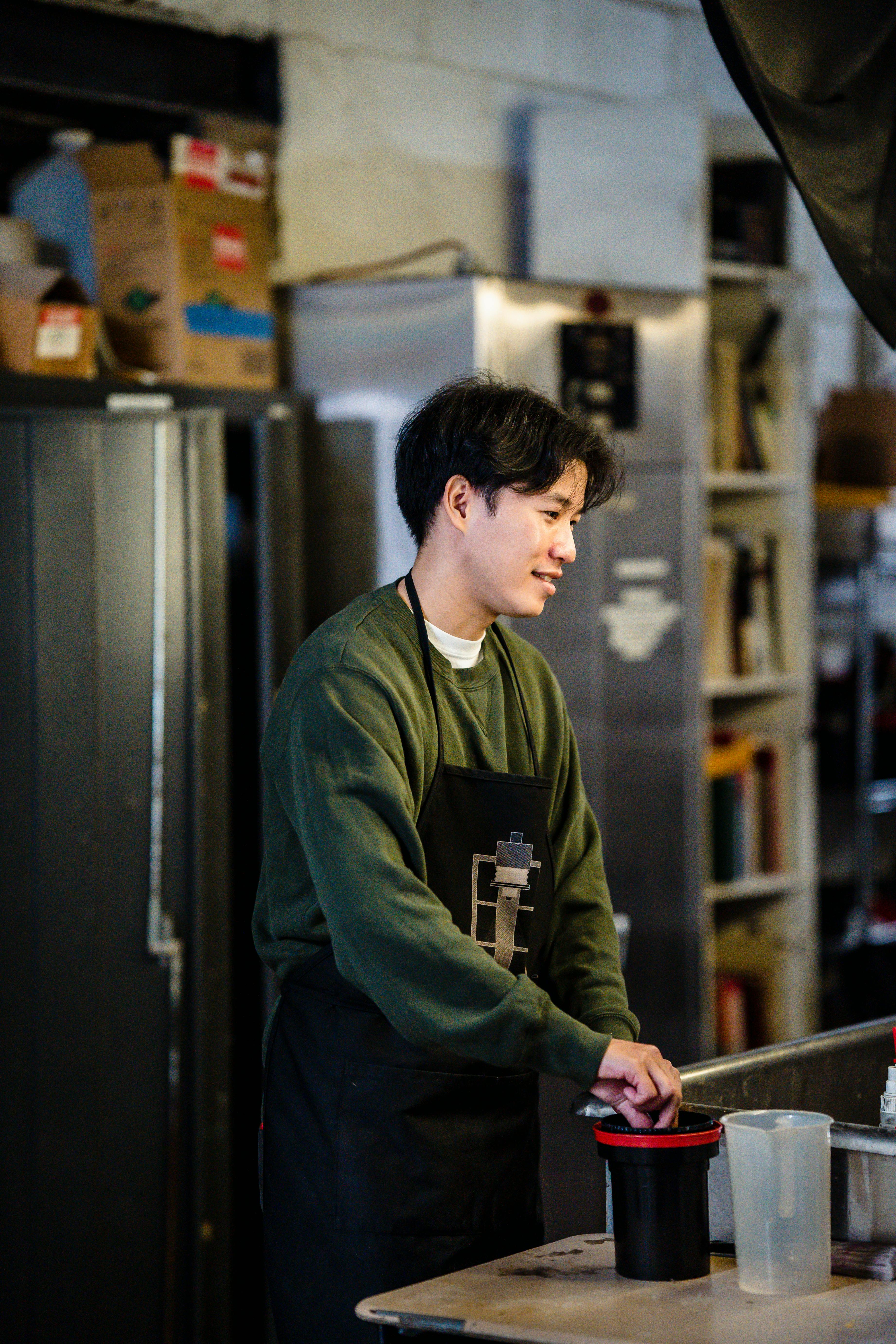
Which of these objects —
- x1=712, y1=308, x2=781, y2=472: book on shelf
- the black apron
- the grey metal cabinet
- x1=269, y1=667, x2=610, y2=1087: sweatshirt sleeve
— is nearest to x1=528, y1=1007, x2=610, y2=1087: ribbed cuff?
x1=269, y1=667, x2=610, y2=1087: sweatshirt sleeve

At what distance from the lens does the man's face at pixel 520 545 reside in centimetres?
179

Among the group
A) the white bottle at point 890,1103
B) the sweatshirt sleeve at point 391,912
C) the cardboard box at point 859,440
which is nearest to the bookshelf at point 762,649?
the cardboard box at point 859,440

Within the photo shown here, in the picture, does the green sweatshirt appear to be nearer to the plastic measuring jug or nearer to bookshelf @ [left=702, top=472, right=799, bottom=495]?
the plastic measuring jug

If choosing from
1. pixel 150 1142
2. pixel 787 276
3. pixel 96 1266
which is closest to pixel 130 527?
pixel 150 1142

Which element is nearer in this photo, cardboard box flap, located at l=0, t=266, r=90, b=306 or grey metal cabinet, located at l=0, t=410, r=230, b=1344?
grey metal cabinet, located at l=0, t=410, r=230, b=1344

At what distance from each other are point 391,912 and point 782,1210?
18.2 inches

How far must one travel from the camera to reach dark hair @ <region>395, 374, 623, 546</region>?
5.84 ft

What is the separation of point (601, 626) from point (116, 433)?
121 cm

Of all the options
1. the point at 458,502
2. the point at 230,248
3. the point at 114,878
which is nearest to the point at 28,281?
the point at 230,248

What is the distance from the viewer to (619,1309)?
1.45 meters

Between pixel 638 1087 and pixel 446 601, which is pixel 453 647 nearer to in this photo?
pixel 446 601

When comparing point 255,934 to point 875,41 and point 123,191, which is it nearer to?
point 875,41

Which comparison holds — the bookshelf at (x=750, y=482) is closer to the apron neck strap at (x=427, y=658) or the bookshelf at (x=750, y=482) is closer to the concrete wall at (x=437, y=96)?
the concrete wall at (x=437, y=96)

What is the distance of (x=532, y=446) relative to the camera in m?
1.78
